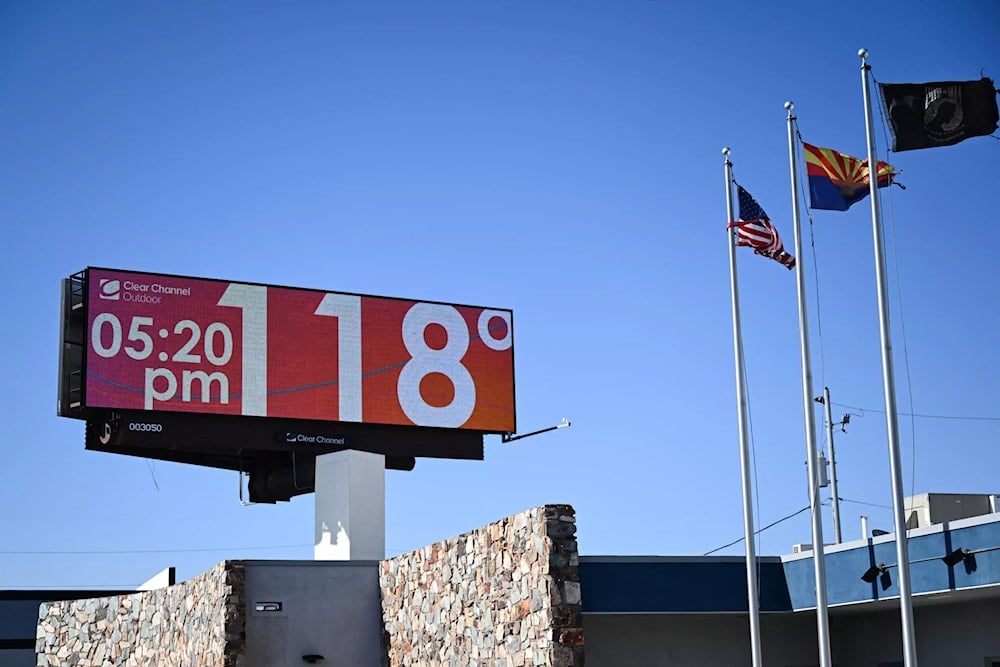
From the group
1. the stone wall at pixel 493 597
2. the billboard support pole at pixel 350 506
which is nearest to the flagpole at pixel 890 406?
the stone wall at pixel 493 597

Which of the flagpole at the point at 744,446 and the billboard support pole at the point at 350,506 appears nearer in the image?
the flagpole at the point at 744,446

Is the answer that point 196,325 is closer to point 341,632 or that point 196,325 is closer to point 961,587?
point 341,632

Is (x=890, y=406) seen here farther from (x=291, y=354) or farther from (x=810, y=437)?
(x=291, y=354)

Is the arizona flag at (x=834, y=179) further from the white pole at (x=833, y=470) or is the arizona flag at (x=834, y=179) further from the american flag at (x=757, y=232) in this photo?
the white pole at (x=833, y=470)

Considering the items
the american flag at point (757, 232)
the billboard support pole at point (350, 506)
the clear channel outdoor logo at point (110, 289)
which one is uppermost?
the clear channel outdoor logo at point (110, 289)

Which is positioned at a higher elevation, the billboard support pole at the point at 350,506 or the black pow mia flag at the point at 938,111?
the black pow mia flag at the point at 938,111

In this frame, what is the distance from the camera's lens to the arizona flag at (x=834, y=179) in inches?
795

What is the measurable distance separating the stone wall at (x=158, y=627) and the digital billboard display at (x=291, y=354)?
4.42 meters

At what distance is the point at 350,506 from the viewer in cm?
2978

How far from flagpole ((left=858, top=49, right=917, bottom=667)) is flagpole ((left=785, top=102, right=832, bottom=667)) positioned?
1.55 m

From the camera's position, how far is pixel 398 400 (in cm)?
3197

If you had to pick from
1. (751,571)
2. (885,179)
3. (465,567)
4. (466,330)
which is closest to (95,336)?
(466,330)

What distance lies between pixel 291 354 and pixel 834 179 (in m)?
14.5

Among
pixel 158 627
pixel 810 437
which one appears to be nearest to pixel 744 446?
pixel 810 437
